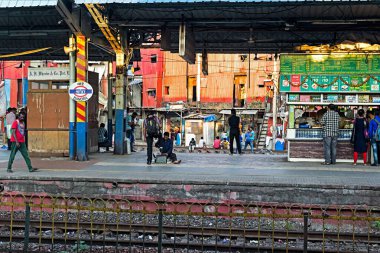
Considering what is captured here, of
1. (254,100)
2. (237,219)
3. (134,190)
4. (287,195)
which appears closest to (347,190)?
(287,195)

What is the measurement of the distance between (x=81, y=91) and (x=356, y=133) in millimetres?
8305

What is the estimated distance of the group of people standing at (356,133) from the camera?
15.0 metres

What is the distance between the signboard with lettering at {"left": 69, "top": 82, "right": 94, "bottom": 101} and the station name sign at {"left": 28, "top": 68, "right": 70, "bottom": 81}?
73.8 inches

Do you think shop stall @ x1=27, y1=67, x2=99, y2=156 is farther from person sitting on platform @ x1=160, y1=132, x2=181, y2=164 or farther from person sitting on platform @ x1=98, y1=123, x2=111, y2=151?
person sitting on platform @ x1=98, y1=123, x2=111, y2=151

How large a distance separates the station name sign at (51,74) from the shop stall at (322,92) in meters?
7.31

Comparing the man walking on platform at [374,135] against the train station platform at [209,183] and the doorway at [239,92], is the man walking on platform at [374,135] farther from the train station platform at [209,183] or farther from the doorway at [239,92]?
the doorway at [239,92]

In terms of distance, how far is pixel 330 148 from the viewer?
604 inches

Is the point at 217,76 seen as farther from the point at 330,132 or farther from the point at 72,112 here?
the point at 330,132

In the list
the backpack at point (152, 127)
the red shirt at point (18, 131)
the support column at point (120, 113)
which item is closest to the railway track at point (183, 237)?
the red shirt at point (18, 131)

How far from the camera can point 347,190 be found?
10.9 meters

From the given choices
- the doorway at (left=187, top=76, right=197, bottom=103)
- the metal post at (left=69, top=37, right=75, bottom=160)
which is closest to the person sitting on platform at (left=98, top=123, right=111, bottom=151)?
the metal post at (left=69, top=37, right=75, bottom=160)

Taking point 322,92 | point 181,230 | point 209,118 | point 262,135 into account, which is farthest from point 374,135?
point 209,118

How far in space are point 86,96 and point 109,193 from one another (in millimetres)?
4971

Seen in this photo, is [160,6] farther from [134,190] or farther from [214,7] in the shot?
[134,190]
